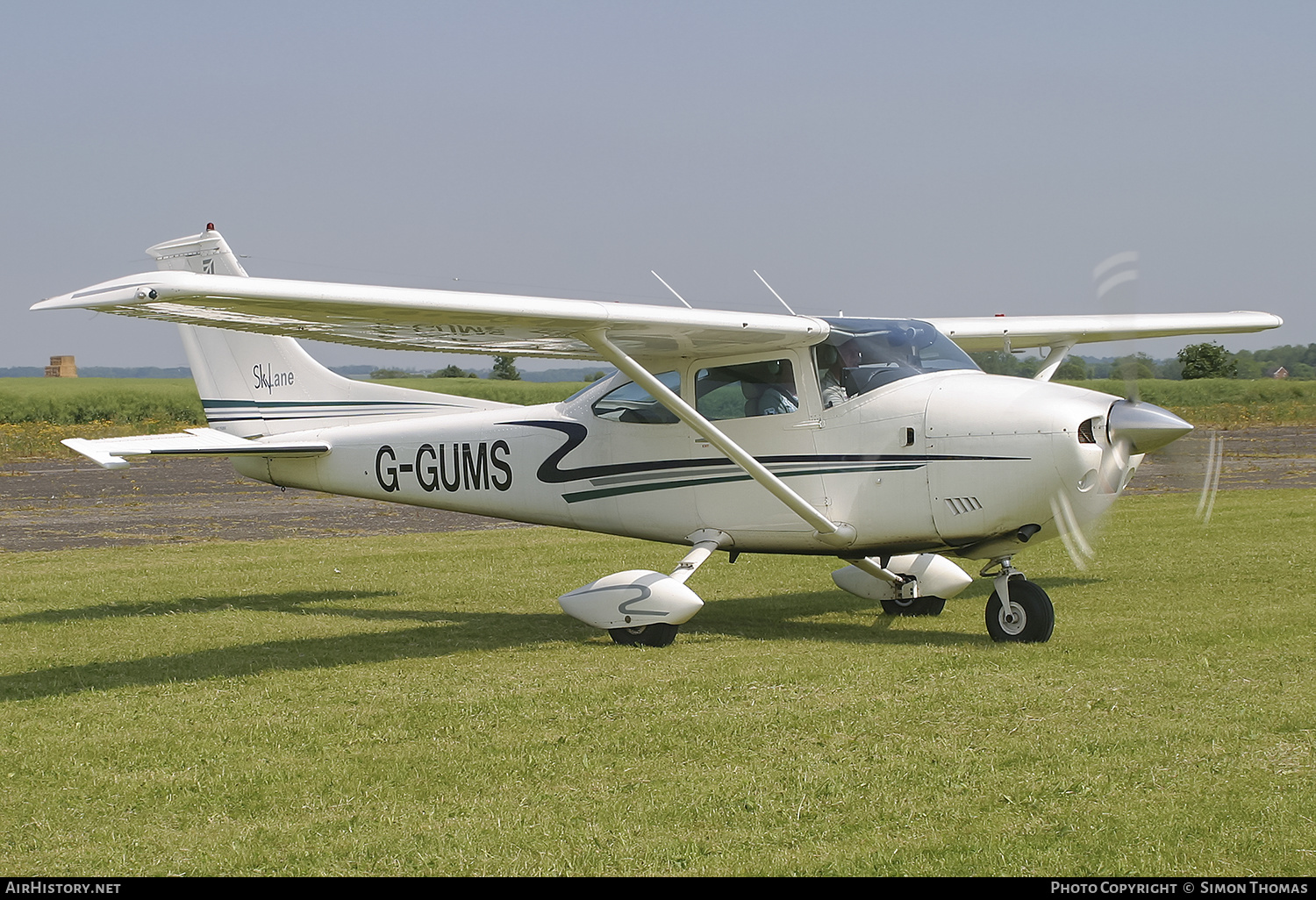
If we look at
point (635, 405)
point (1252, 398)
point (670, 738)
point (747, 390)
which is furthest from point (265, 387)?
point (1252, 398)

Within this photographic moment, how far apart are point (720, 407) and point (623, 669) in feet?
8.71

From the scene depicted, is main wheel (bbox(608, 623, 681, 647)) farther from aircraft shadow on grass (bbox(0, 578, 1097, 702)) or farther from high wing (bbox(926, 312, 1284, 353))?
high wing (bbox(926, 312, 1284, 353))

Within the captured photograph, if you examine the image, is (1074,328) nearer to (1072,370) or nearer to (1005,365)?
(1072,370)

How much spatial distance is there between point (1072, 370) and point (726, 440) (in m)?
4.96

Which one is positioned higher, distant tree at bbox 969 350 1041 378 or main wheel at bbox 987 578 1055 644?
distant tree at bbox 969 350 1041 378

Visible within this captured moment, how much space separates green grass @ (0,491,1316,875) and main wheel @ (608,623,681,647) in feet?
0.43

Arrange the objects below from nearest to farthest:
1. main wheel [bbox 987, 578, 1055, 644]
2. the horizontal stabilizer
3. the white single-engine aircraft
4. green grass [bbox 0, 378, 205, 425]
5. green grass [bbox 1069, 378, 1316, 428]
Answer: the white single-engine aircraft < main wheel [bbox 987, 578, 1055, 644] < the horizontal stabilizer < green grass [bbox 1069, 378, 1316, 428] < green grass [bbox 0, 378, 205, 425]

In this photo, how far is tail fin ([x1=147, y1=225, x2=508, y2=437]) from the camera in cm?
1261

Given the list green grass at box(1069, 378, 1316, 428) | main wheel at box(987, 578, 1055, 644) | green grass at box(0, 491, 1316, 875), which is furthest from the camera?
green grass at box(1069, 378, 1316, 428)

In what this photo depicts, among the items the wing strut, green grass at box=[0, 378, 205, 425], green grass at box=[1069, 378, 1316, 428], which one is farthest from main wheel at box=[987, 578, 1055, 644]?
green grass at box=[0, 378, 205, 425]

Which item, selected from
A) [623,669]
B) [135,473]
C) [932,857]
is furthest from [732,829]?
[135,473]

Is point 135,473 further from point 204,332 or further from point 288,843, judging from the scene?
point 288,843

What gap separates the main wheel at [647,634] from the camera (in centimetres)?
938

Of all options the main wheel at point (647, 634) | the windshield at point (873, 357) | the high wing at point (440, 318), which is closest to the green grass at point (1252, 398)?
the windshield at point (873, 357)
